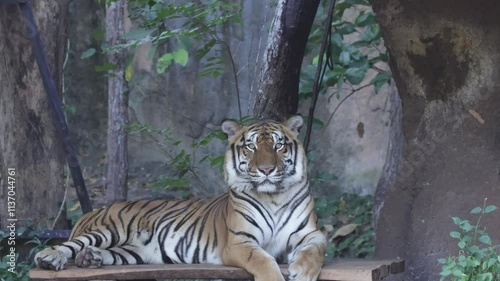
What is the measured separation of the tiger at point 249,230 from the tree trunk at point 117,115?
2649mm

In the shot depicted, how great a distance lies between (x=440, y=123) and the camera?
523cm

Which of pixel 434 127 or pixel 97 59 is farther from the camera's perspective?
pixel 97 59

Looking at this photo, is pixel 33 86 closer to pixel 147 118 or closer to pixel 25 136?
pixel 25 136

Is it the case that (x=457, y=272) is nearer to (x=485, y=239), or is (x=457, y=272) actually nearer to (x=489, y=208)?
(x=485, y=239)

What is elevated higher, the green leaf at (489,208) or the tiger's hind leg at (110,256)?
the green leaf at (489,208)

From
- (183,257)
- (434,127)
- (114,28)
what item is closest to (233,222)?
(183,257)

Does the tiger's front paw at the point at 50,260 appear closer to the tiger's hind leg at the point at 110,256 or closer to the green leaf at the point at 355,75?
the tiger's hind leg at the point at 110,256

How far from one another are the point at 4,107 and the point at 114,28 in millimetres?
1859

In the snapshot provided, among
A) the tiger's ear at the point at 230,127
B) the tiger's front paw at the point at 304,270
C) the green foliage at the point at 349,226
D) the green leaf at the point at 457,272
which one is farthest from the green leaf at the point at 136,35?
the green leaf at the point at 457,272

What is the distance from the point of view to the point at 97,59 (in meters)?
10.6

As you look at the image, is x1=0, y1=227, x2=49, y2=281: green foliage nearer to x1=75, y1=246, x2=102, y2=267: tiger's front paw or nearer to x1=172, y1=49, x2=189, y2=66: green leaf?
x1=75, y1=246, x2=102, y2=267: tiger's front paw

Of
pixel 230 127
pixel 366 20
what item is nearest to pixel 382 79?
pixel 366 20

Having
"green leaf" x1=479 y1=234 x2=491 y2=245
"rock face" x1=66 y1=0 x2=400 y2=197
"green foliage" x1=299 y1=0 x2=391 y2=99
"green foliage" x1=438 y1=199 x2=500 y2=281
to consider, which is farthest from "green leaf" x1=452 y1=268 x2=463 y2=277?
"rock face" x1=66 y1=0 x2=400 y2=197

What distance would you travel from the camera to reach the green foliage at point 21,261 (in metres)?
6.00
